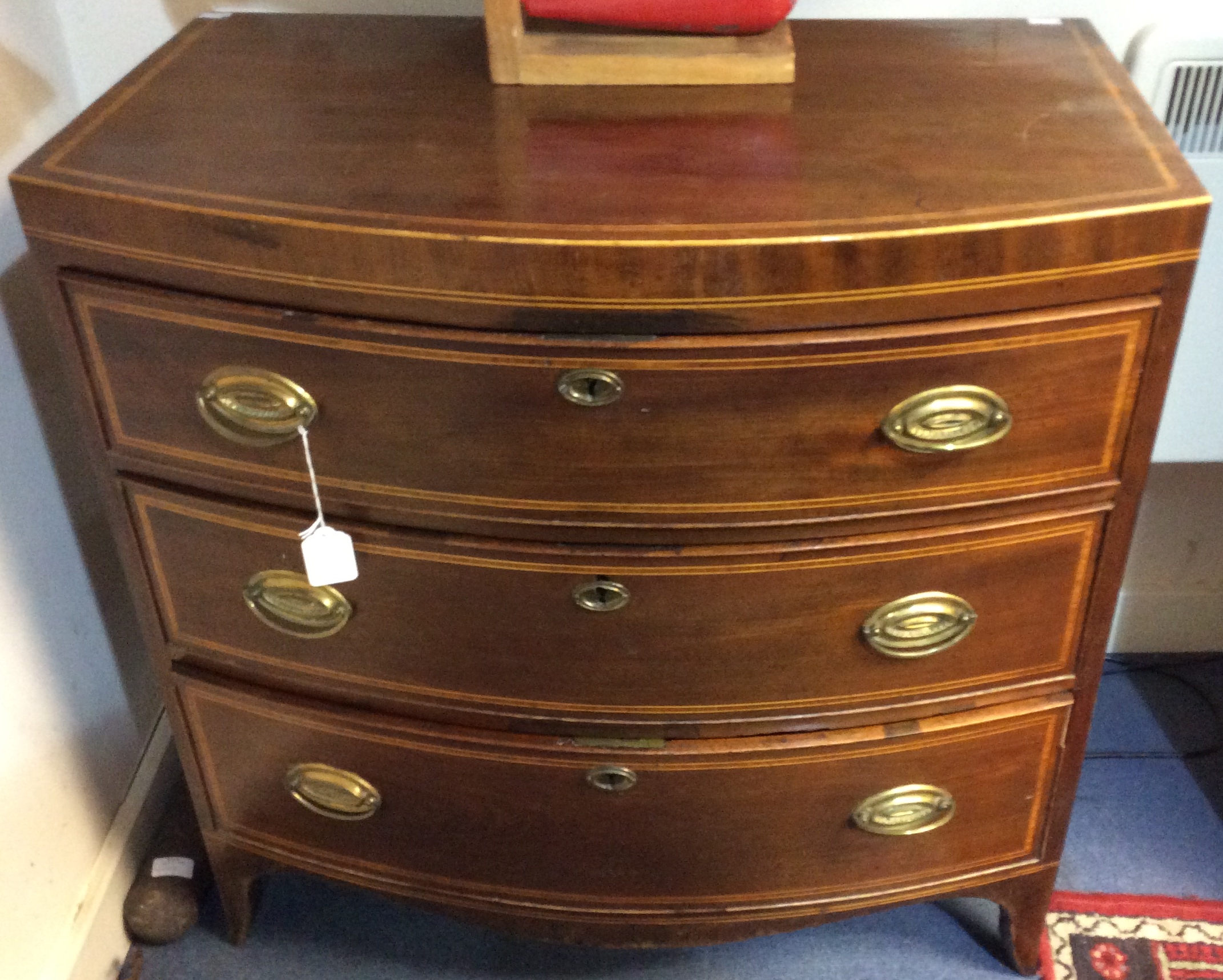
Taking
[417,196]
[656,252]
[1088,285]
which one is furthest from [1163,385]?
[417,196]

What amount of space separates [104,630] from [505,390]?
74cm

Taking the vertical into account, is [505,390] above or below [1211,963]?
above

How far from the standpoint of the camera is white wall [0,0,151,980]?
1116 millimetres

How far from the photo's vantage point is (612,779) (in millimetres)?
1041

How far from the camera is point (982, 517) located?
2.98ft

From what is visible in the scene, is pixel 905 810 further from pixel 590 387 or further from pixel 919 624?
pixel 590 387

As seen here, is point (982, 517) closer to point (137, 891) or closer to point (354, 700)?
point (354, 700)

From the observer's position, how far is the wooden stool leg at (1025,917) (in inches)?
47.3

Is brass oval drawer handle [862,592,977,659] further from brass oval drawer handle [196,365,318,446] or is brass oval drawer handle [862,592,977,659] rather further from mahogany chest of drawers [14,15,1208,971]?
brass oval drawer handle [196,365,318,446]

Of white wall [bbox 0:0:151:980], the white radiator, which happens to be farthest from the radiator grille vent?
white wall [bbox 0:0:151:980]

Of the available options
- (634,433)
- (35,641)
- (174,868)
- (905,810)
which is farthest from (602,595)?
(174,868)

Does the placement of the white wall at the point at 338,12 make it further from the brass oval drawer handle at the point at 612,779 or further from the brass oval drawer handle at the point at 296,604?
the brass oval drawer handle at the point at 612,779

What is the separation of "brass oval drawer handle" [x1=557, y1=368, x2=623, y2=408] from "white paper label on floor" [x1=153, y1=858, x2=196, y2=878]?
0.87m

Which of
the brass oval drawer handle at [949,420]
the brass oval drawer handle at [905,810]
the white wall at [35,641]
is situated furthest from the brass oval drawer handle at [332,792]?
the brass oval drawer handle at [949,420]
